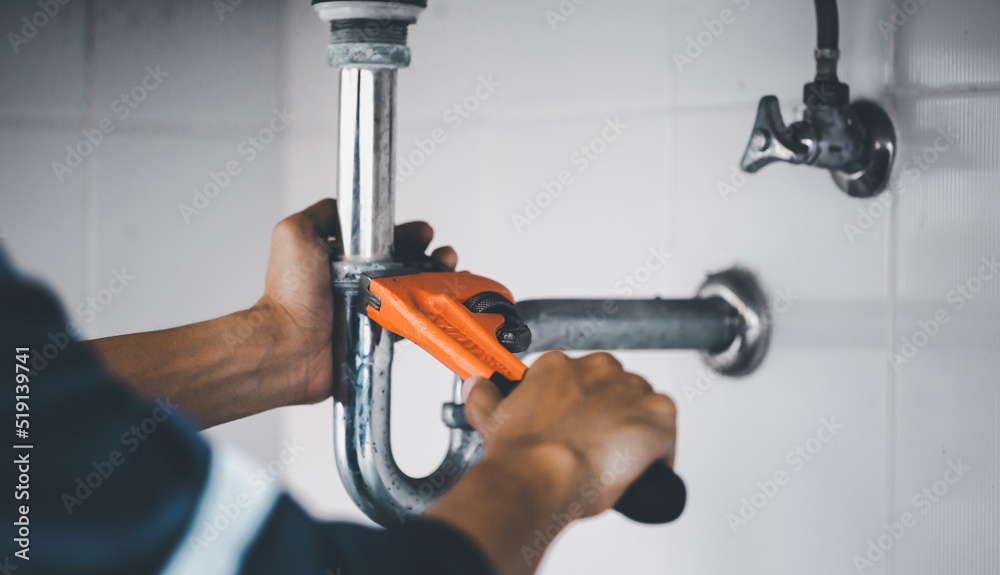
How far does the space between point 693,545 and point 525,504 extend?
32cm

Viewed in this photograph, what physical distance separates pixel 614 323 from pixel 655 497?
175 millimetres

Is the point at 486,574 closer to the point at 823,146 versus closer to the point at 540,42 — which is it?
the point at 823,146

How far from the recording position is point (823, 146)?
421 mm

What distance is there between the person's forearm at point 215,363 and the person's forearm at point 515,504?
243 millimetres

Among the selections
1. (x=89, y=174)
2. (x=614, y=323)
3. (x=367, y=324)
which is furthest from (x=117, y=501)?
(x=89, y=174)

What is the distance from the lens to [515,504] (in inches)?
10.8

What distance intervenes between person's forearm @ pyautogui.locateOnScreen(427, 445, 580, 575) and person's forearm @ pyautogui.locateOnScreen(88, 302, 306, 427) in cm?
24

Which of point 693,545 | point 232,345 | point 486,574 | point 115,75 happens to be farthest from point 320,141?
point 486,574

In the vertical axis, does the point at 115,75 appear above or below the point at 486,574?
above

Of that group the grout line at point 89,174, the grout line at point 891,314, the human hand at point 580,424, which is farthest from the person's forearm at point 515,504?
the grout line at point 89,174

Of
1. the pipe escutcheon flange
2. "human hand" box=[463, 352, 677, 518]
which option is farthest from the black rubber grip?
the pipe escutcheon flange

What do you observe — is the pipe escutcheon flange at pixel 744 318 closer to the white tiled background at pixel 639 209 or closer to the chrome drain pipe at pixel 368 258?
the white tiled background at pixel 639 209

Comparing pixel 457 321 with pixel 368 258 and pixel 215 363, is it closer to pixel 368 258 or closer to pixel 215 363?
pixel 368 258

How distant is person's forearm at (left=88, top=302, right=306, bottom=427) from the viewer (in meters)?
0.45
